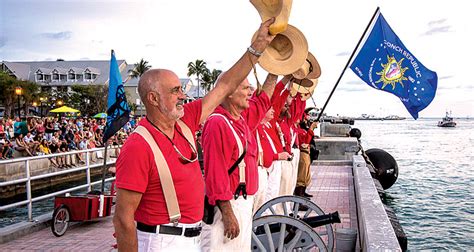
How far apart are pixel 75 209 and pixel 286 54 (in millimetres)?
4833

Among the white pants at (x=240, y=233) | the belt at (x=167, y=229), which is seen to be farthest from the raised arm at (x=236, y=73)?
the white pants at (x=240, y=233)

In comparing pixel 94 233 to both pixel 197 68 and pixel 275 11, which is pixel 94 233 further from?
pixel 197 68

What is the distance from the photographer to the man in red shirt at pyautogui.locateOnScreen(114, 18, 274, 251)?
7.52 feet

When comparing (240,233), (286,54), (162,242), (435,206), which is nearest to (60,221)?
(240,233)

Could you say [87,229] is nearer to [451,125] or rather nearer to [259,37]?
[259,37]

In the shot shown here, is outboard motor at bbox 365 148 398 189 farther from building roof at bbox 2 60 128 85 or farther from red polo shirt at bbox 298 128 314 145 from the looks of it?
building roof at bbox 2 60 128 85

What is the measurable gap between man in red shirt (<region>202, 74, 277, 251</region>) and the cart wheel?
4103mm

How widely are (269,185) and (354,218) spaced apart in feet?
9.38

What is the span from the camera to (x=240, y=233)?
351 centimetres

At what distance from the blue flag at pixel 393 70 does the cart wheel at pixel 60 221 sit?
582 cm

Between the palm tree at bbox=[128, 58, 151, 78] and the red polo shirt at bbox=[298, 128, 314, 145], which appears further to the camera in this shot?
the palm tree at bbox=[128, 58, 151, 78]

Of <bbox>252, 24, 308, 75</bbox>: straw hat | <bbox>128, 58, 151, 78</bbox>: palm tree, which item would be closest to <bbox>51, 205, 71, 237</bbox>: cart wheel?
<bbox>252, 24, 308, 75</bbox>: straw hat

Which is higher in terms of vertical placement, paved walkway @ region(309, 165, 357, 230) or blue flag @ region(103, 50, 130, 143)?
blue flag @ region(103, 50, 130, 143)

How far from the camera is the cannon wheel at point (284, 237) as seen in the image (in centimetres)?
404
